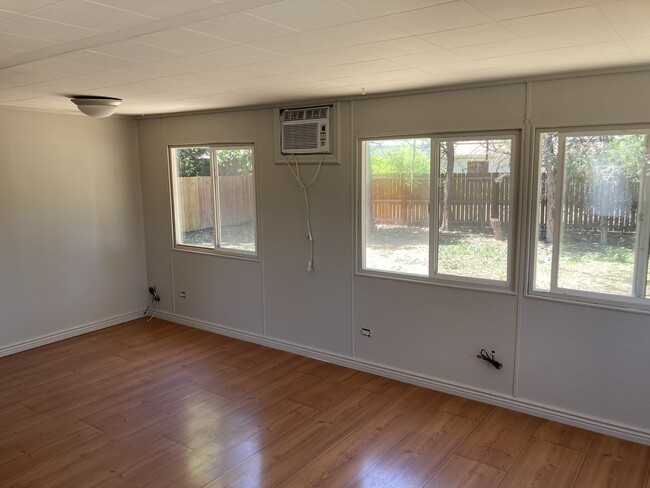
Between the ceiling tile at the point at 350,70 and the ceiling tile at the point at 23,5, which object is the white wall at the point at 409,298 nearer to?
the ceiling tile at the point at 350,70

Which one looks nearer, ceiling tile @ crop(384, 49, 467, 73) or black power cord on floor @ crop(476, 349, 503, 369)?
ceiling tile @ crop(384, 49, 467, 73)

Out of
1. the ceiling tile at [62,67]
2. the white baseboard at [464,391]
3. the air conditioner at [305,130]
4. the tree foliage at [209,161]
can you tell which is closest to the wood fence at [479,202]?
the tree foliage at [209,161]

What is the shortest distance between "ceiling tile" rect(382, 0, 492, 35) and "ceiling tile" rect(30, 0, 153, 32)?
1006 mm

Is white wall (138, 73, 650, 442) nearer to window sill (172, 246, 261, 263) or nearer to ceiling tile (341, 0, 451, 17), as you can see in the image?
window sill (172, 246, 261, 263)

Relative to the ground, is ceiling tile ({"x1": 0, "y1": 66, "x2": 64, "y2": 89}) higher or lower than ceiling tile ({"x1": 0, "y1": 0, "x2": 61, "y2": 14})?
higher

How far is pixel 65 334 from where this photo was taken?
5207 millimetres

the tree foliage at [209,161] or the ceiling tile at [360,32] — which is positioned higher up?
the ceiling tile at [360,32]

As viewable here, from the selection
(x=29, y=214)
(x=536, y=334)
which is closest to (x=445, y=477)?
(x=536, y=334)

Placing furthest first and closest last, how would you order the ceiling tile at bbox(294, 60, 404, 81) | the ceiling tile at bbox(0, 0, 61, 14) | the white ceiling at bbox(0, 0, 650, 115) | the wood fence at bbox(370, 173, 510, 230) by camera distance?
the wood fence at bbox(370, 173, 510, 230), the ceiling tile at bbox(294, 60, 404, 81), the white ceiling at bbox(0, 0, 650, 115), the ceiling tile at bbox(0, 0, 61, 14)

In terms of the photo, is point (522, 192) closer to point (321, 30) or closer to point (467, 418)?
point (467, 418)

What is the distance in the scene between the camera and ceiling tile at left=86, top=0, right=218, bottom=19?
176 centimetres

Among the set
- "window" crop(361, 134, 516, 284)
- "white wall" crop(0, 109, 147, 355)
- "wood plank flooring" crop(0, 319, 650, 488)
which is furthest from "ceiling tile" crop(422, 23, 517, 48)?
"white wall" crop(0, 109, 147, 355)

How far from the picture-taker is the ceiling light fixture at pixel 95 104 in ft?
13.3

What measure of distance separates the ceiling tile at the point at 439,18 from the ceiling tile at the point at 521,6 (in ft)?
0.14
